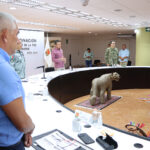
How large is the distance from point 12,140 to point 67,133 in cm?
64

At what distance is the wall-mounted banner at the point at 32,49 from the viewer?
7.99 m

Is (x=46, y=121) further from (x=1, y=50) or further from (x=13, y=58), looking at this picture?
(x=13, y=58)

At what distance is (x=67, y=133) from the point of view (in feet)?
4.79

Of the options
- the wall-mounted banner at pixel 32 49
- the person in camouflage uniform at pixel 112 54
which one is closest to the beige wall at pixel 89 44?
the wall-mounted banner at pixel 32 49

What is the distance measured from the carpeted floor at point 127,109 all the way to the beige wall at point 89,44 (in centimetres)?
961

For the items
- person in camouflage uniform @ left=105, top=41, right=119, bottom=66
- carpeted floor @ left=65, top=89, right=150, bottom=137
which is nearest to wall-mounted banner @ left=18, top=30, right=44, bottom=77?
person in camouflage uniform @ left=105, top=41, right=119, bottom=66

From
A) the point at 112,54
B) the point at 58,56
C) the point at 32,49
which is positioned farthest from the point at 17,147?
the point at 32,49

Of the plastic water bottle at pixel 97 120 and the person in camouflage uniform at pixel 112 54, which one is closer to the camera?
the plastic water bottle at pixel 97 120

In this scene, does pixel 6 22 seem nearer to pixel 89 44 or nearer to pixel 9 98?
pixel 9 98

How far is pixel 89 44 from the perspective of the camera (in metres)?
16.7

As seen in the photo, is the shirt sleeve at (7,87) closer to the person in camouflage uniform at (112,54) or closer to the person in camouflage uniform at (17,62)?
the person in camouflage uniform at (17,62)

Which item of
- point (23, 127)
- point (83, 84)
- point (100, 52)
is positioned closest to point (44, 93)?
point (23, 127)

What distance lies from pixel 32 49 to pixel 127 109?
553 centimetres

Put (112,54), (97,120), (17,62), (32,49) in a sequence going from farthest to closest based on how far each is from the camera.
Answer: (32,49) < (112,54) < (17,62) < (97,120)
